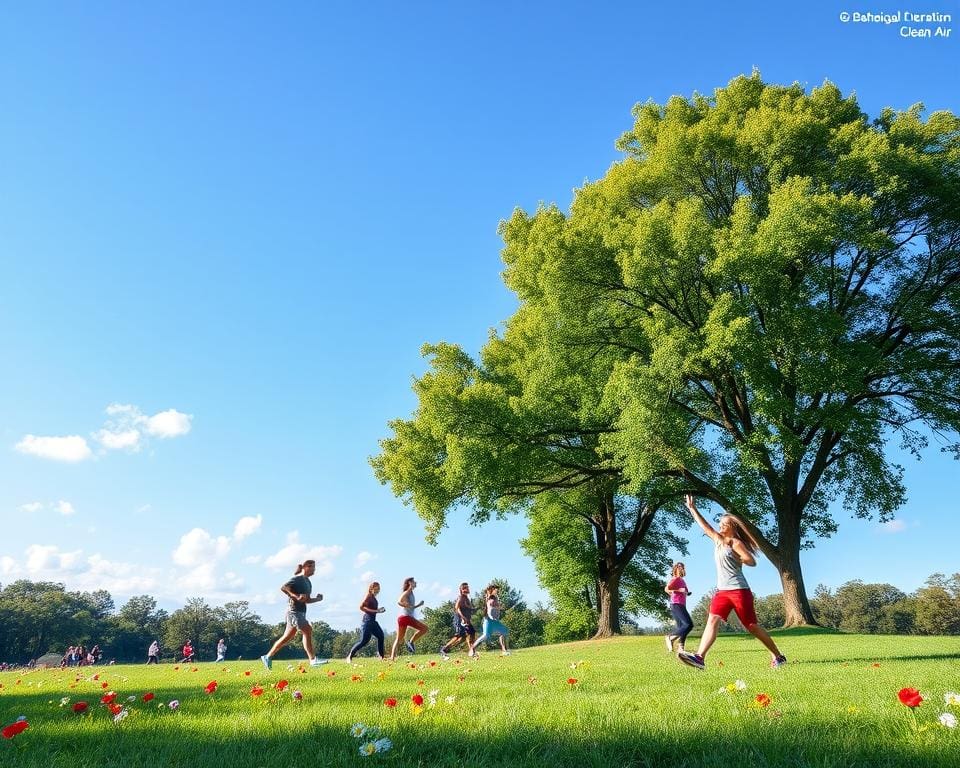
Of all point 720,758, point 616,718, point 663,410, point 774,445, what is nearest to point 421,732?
point 616,718

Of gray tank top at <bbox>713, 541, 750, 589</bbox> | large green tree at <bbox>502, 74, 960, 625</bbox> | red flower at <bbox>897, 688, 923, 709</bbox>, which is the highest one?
large green tree at <bbox>502, 74, 960, 625</bbox>

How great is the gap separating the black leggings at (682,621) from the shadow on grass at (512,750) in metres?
8.23

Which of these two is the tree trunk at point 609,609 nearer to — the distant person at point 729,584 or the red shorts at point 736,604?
the distant person at point 729,584

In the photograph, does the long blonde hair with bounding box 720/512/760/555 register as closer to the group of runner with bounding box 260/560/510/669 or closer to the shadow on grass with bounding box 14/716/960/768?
the shadow on grass with bounding box 14/716/960/768

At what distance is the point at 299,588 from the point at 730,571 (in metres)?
7.60

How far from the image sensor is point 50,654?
90.4 m

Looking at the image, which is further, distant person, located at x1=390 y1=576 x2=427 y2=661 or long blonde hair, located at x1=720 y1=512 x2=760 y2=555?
distant person, located at x1=390 y1=576 x2=427 y2=661

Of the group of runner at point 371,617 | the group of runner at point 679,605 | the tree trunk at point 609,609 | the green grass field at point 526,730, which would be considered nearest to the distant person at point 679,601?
the group of runner at point 679,605

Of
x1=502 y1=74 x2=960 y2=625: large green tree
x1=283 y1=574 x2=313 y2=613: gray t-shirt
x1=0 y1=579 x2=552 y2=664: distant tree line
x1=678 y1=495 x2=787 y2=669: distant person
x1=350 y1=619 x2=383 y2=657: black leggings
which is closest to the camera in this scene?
x1=678 y1=495 x2=787 y2=669: distant person

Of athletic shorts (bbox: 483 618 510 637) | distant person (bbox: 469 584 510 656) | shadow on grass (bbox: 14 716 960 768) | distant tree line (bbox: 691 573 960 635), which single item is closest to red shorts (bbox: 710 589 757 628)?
shadow on grass (bbox: 14 716 960 768)

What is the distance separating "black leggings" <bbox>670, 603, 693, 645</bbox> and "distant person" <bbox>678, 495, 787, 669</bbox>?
293 centimetres

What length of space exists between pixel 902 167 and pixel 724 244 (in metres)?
5.99

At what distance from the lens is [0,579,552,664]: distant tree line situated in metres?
89.3

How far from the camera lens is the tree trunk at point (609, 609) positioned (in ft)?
99.5
